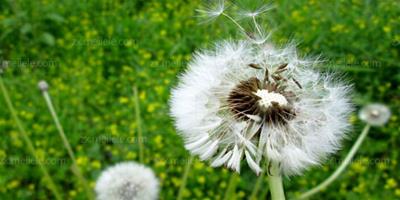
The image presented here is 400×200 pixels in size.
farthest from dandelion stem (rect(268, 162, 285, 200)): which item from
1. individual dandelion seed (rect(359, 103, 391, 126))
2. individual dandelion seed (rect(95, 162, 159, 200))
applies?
individual dandelion seed (rect(359, 103, 391, 126))

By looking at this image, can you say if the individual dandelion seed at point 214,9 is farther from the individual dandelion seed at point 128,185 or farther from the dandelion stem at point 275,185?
the individual dandelion seed at point 128,185

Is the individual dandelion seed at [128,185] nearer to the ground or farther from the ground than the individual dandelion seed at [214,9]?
nearer to the ground

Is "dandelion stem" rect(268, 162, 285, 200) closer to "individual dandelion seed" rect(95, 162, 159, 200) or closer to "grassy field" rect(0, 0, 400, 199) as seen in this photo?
"individual dandelion seed" rect(95, 162, 159, 200)

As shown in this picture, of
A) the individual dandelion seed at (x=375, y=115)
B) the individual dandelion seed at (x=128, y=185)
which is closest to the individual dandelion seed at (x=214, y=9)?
the individual dandelion seed at (x=128, y=185)

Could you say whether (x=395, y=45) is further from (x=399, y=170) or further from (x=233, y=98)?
(x=233, y=98)

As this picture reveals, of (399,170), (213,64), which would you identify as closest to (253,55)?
(213,64)

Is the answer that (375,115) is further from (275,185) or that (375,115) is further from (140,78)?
(140,78)

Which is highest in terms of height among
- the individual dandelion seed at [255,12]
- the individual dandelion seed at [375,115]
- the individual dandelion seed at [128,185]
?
the individual dandelion seed at [255,12]
